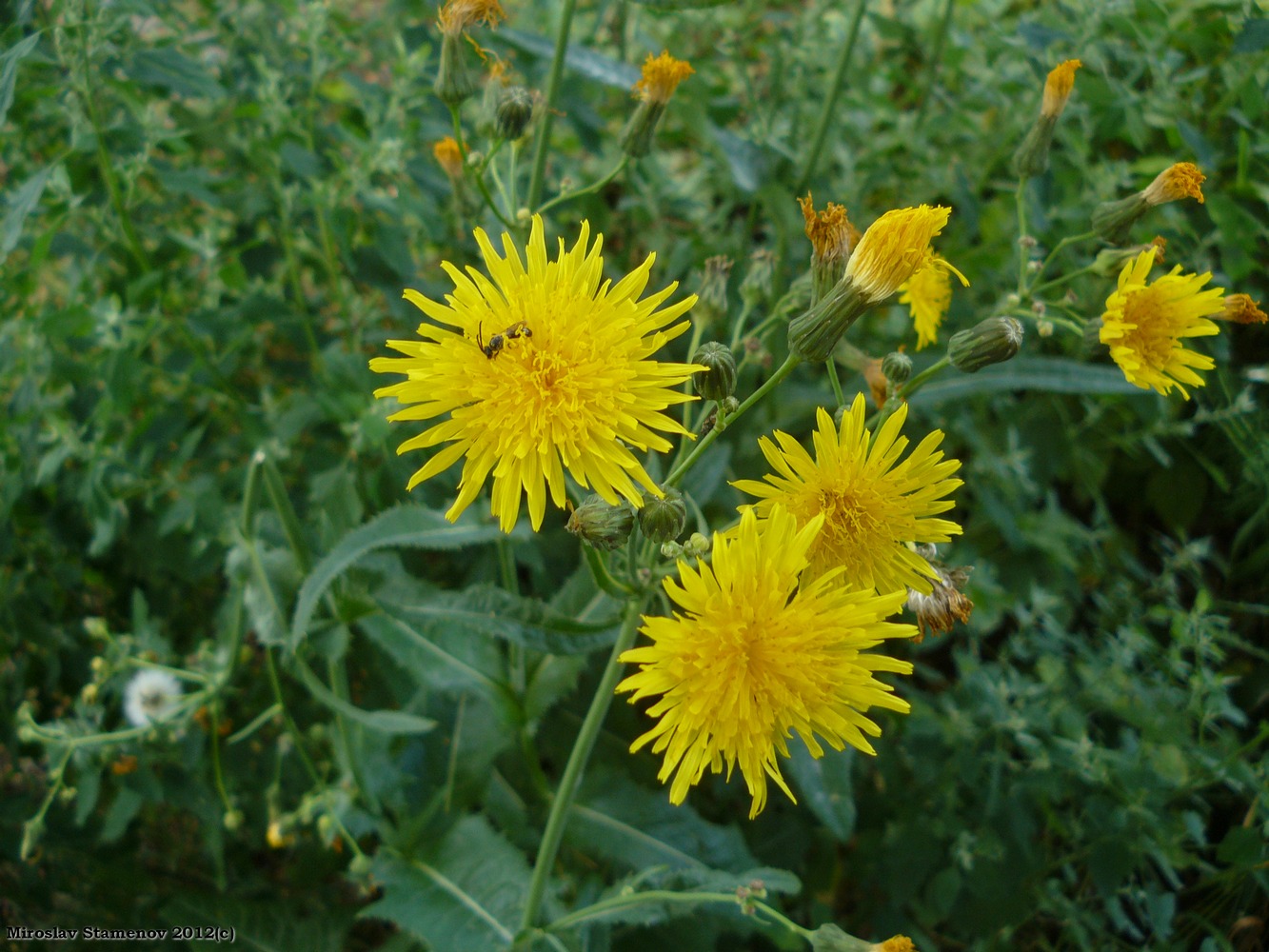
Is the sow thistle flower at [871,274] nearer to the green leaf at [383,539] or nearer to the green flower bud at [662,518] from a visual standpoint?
the green flower bud at [662,518]

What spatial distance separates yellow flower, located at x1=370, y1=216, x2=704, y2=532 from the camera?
163 centimetres

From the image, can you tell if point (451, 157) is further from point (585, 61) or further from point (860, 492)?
point (860, 492)

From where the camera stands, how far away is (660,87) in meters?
2.14

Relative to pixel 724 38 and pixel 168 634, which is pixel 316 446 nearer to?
pixel 168 634

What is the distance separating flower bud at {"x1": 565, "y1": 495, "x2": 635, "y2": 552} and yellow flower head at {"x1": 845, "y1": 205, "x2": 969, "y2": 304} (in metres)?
0.65

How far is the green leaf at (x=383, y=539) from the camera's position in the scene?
6.69 ft

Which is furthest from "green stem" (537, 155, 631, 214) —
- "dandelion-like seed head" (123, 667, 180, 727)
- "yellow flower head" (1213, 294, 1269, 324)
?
"dandelion-like seed head" (123, 667, 180, 727)

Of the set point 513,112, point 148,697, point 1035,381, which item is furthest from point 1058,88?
point 148,697

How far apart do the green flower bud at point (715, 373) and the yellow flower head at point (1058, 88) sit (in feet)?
3.80

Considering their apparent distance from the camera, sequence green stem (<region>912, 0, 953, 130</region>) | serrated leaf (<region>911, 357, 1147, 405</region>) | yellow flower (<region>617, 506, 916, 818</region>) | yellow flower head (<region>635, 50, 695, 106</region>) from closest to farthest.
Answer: yellow flower (<region>617, 506, 916, 818</region>), yellow flower head (<region>635, 50, 695, 106</region>), serrated leaf (<region>911, 357, 1147, 405</region>), green stem (<region>912, 0, 953, 130</region>)

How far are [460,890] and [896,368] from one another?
5.67ft

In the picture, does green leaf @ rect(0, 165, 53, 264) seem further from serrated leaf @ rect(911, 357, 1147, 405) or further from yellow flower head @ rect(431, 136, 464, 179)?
serrated leaf @ rect(911, 357, 1147, 405)

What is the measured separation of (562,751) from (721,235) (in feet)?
6.39

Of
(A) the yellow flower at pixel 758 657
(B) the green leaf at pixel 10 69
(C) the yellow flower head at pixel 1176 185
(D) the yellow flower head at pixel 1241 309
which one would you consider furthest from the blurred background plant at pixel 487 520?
(C) the yellow flower head at pixel 1176 185
